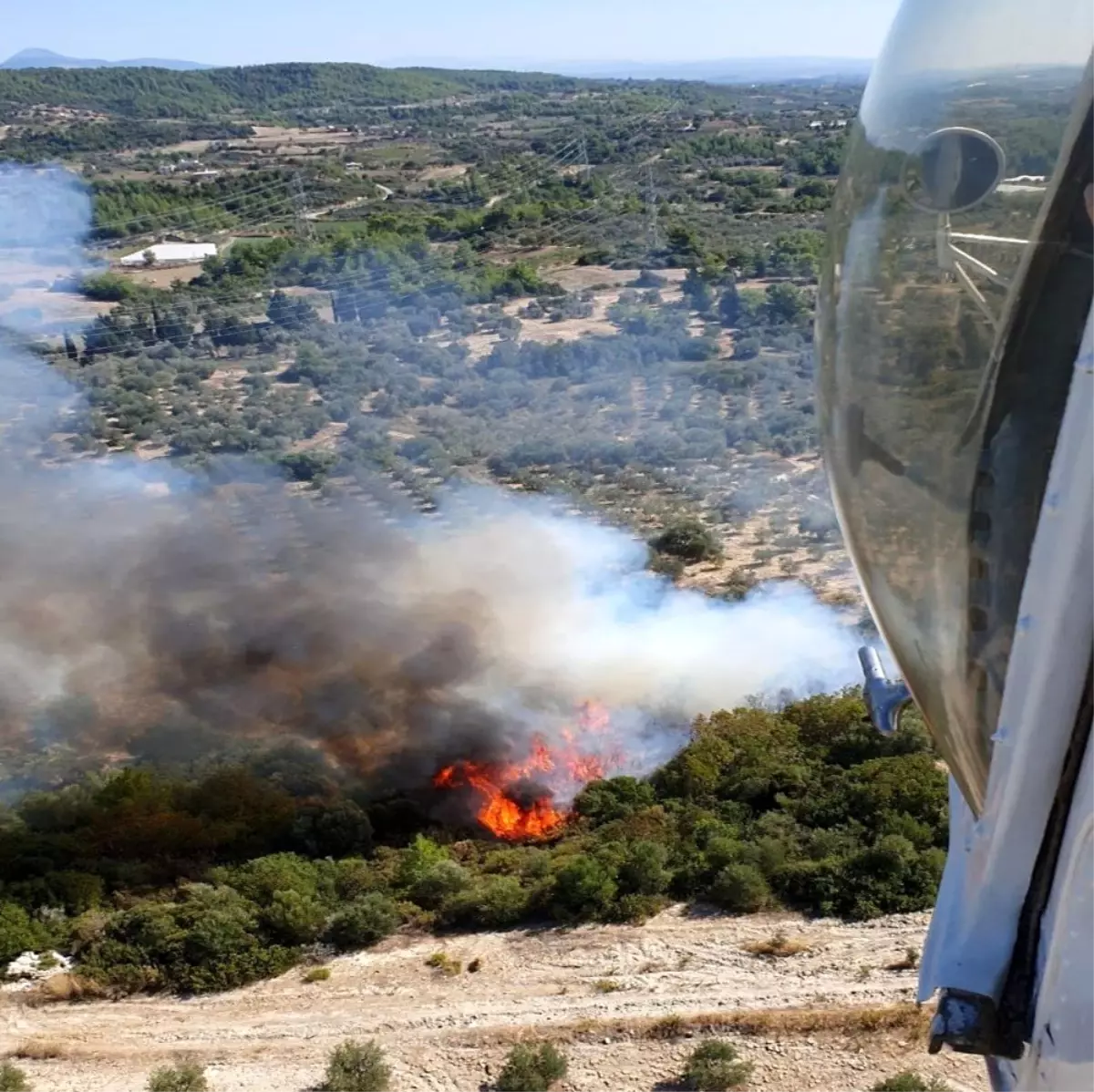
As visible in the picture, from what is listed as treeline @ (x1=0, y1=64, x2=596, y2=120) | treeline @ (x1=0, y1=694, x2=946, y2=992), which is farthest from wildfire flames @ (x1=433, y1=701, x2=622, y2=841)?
treeline @ (x1=0, y1=64, x2=596, y2=120)

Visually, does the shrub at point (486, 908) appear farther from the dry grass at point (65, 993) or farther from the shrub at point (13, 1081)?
the shrub at point (13, 1081)

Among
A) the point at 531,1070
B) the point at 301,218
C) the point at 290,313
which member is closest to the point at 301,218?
the point at 301,218

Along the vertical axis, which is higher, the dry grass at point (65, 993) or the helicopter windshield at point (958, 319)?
the helicopter windshield at point (958, 319)

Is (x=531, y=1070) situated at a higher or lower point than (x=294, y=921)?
higher

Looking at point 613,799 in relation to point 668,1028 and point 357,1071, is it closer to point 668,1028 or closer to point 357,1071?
point 668,1028

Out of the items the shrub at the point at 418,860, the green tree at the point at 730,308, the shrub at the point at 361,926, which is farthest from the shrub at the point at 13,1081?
the green tree at the point at 730,308

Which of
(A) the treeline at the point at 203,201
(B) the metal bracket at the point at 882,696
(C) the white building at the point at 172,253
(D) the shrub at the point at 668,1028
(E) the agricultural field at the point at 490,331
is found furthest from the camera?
(A) the treeline at the point at 203,201
